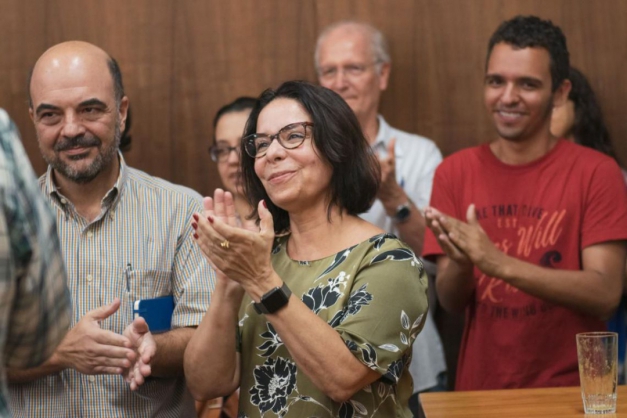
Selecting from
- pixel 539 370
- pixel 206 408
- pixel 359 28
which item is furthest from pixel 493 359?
pixel 359 28

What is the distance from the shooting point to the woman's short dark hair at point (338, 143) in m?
2.31

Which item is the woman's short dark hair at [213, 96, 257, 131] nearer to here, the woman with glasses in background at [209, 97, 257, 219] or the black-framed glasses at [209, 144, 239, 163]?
the woman with glasses in background at [209, 97, 257, 219]

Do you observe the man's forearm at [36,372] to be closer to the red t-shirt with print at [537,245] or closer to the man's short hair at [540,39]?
the red t-shirt with print at [537,245]

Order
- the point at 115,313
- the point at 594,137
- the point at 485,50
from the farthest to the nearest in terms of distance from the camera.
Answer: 1. the point at 485,50
2. the point at 594,137
3. the point at 115,313

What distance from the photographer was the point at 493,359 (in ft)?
9.95

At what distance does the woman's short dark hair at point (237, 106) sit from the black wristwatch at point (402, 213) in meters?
0.68

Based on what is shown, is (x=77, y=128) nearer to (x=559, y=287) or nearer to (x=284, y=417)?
(x=284, y=417)

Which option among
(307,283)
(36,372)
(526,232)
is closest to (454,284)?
(526,232)

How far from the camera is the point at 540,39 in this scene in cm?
322

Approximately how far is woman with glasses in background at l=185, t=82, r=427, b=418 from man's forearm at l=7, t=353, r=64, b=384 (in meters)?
0.37

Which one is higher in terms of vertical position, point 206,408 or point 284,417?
point 284,417

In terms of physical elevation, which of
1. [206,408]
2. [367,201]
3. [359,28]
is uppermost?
[359,28]

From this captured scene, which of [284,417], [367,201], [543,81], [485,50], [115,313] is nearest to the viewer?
[284,417]

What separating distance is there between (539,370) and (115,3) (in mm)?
2167
